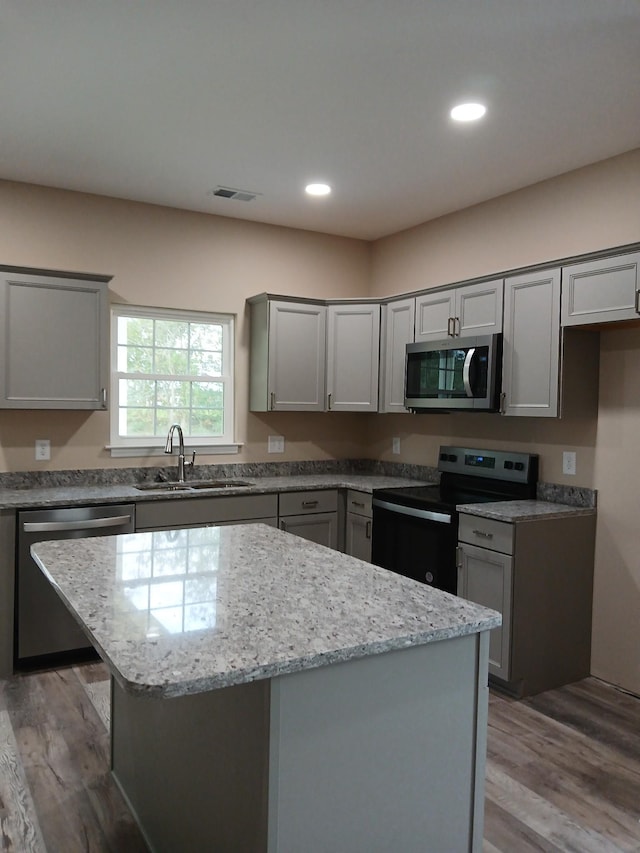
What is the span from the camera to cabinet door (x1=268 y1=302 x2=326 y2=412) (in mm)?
4516

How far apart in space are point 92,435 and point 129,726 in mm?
2250

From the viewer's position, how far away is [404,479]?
4750 millimetres

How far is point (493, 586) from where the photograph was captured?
10.9 ft

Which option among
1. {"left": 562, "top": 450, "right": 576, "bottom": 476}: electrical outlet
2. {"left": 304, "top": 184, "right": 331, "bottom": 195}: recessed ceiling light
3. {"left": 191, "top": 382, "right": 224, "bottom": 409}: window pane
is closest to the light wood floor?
{"left": 562, "top": 450, "right": 576, "bottom": 476}: electrical outlet

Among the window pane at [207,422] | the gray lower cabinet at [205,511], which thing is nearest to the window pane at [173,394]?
the window pane at [207,422]

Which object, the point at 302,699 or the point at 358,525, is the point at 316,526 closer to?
the point at 358,525

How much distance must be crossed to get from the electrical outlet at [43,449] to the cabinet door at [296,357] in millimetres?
1404

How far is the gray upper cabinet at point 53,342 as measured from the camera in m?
3.66

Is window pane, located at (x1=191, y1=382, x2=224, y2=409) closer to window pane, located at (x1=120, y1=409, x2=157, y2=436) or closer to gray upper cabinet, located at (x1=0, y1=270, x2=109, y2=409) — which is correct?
window pane, located at (x1=120, y1=409, x2=157, y2=436)

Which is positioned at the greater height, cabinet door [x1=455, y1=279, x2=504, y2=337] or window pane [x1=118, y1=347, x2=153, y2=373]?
cabinet door [x1=455, y1=279, x2=504, y2=337]

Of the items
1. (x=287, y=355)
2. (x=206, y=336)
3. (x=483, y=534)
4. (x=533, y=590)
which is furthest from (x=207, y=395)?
(x=533, y=590)

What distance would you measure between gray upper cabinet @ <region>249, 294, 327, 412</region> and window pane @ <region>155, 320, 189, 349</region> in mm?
471

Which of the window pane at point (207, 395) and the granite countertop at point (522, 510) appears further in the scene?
the window pane at point (207, 395)

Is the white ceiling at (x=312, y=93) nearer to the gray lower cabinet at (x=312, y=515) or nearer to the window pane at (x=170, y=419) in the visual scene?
the window pane at (x=170, y=419)
